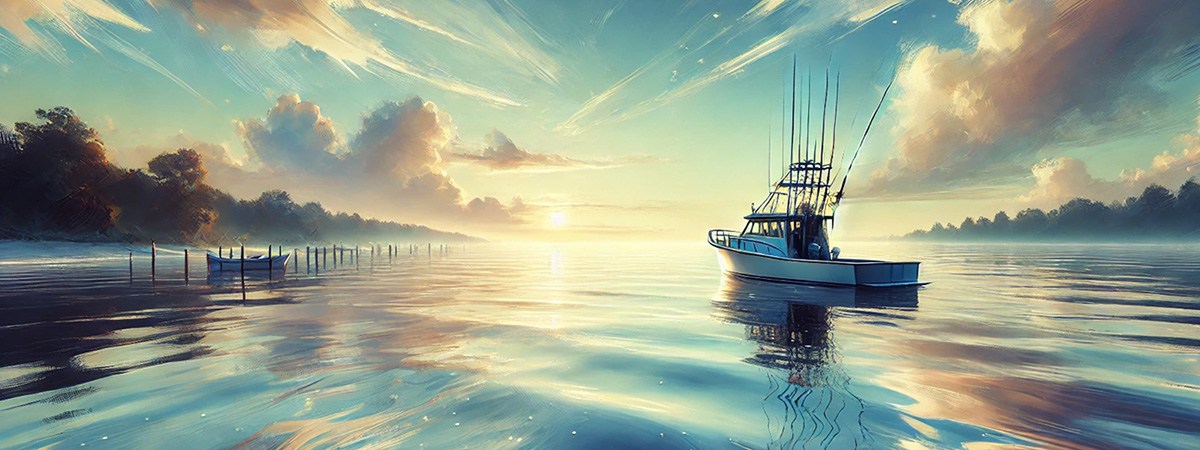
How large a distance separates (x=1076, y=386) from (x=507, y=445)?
10712 mm

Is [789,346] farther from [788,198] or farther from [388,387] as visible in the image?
[788,198]

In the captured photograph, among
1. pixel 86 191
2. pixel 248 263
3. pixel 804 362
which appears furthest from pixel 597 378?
pixel 86 191

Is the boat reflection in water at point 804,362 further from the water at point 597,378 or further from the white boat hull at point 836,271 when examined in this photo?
the white boat hull at point 836,271

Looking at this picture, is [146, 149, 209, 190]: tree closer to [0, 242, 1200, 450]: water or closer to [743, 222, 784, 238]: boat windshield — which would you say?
[0, 242, 1200, 450]: water

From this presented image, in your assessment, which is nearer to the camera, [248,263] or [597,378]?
[597,378]

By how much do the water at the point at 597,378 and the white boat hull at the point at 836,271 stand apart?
7822 millimetres

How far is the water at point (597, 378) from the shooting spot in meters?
6.12

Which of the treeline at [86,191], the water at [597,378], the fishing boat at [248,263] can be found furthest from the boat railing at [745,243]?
the treeline at [86,191]

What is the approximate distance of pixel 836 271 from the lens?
27.0m

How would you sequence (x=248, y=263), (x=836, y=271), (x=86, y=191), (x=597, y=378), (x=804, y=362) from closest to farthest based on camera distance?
(x=597, y=378), (x=804, y=362), (x=836, y=271), (x=248, y=263), (x=86, y=191)

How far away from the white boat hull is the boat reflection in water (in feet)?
6.96

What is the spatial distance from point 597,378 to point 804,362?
4.85 m

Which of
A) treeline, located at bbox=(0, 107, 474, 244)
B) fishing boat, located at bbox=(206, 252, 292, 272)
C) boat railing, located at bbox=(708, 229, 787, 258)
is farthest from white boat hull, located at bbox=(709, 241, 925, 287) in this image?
treeline, located at bbox=(0, 107, 474, 244)

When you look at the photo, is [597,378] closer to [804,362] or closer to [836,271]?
[804,362]
